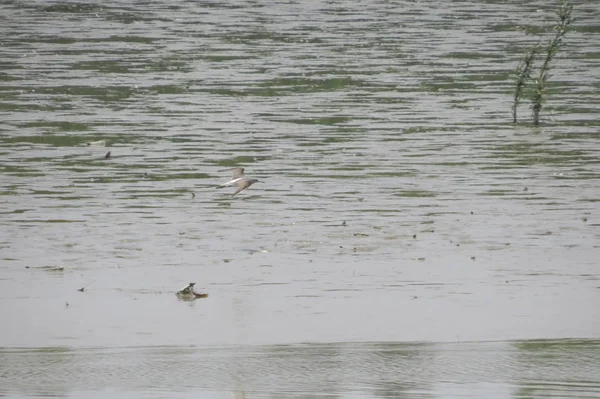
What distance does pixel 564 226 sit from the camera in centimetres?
1343

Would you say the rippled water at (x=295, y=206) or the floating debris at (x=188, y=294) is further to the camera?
the floating debris at (x=188, y=294)

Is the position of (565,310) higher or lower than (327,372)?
higher

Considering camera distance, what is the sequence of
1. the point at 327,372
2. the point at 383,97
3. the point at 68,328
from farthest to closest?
1. the point at 383,97
2. the point at 68,328
3. the point at 327,372

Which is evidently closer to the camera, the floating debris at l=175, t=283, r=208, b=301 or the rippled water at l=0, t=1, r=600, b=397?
the rippled water at l=0, t=1, r=600, b=397

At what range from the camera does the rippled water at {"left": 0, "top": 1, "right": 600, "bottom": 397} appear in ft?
32.7

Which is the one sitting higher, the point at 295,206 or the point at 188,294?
the point at 295,206

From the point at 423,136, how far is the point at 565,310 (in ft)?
A: 28.8

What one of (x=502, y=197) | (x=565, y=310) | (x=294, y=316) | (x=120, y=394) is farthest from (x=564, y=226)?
(x=120, y=394)

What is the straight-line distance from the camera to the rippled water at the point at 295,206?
9.95 metres

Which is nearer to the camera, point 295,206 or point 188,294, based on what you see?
point 188,294

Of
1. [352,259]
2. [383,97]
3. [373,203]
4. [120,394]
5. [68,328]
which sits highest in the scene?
[383,97]

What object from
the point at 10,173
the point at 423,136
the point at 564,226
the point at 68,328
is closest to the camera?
the point at 68,328

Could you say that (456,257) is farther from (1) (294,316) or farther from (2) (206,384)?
(2) (206,384)

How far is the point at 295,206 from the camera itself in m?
14.5
